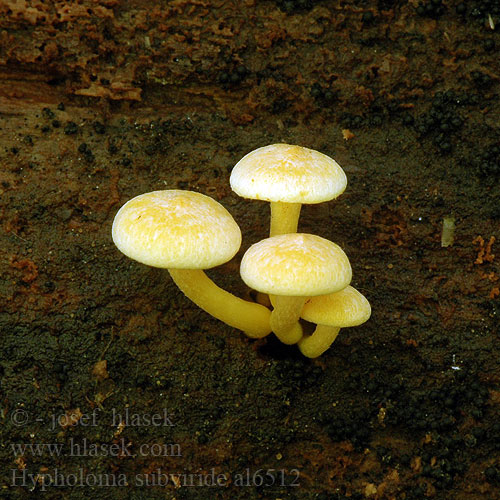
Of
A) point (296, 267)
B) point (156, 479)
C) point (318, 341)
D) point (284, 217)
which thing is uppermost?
point (296, 267)

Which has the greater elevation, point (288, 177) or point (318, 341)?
point (288, 177)

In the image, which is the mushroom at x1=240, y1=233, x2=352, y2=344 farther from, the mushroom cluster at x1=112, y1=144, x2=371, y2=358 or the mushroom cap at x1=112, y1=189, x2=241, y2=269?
the mushroom cap at x1=112, y1=189, x2=241, y2=269

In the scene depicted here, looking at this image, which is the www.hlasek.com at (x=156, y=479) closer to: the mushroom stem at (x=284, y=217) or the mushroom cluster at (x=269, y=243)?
the mushroom cluster at (x=269, y=243)

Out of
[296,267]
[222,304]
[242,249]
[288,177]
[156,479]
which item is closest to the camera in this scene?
[296,267]

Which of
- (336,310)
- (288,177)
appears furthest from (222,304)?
(288,177)

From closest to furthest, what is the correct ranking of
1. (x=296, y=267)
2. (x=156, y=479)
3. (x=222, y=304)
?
(x=296, y=267)
(x=222, y=304)
(x=156, y=479)

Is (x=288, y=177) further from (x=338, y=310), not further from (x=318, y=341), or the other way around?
(x=318, y=341)
